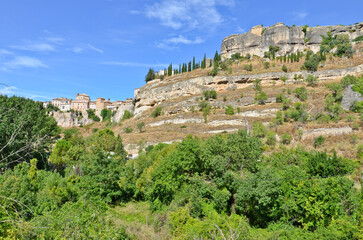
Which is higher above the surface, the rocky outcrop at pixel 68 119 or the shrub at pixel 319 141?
the rocky outcrop at pixel 68 119

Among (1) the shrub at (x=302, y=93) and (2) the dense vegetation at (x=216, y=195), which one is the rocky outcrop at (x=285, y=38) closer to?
(1) the shrub at (x=302, y=93)

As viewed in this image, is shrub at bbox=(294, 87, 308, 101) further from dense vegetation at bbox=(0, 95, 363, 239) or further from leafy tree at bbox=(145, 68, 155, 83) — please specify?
leafy tree at bbox=(145, 68, 155, 83)

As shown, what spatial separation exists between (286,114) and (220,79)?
2342cm

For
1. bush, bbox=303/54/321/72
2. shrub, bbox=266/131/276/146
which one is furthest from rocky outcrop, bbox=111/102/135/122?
shrub, bbox=266/131/276/146

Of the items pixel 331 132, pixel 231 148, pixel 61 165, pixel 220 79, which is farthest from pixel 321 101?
pixel 61 165

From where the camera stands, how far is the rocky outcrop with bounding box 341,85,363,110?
3973cm

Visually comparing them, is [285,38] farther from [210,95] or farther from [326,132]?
[326,132]

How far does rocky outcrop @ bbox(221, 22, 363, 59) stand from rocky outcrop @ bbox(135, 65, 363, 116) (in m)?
16.7

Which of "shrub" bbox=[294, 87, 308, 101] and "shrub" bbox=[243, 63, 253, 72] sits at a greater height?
"shrub" bbox=[243, 63, 253, 72]

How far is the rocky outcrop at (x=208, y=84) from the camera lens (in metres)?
54.4

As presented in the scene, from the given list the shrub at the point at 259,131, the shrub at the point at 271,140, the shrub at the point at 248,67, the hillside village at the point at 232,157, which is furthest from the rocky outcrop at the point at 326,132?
the shrub at the point at 248,67

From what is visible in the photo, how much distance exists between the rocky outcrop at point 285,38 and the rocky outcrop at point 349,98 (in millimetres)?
31446

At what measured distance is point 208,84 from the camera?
197ft

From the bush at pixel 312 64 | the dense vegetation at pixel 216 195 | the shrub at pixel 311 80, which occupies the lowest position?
the dense vegetation at pixel 216 195
